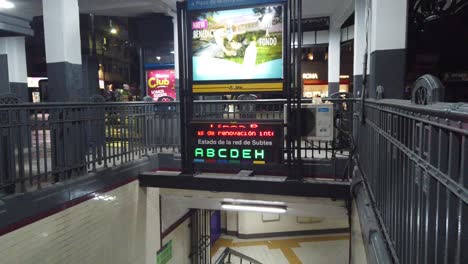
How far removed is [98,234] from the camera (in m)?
4.84

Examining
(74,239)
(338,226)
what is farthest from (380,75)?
(338,226)

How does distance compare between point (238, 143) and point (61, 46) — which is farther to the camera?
point (61, 46)

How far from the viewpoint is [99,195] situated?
485 centimetres

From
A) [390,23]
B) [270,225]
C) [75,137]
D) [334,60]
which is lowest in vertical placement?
[270,225]

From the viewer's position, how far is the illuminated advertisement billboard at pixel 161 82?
1102 cm

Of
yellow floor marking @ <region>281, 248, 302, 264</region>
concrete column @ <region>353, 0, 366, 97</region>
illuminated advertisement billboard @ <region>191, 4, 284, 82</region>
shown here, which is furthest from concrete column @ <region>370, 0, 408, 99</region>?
yellow floor marking @ <region>281, 248, 302, 264</region>

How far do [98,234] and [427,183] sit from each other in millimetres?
4621

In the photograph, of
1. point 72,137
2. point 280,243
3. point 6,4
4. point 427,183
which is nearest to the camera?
point 427,183

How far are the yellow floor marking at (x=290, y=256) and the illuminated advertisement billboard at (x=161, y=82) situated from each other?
268 inches

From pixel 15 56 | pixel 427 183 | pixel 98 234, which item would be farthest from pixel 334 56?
pixel 427 183

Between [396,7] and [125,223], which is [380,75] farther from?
[125,223]

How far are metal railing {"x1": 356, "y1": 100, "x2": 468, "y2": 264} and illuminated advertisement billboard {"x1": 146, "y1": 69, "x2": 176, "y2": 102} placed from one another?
30.5 ft

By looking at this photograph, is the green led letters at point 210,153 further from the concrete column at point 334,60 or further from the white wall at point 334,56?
the white wall at point 334,56

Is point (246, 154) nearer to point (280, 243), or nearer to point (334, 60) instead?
point (280, 243)
